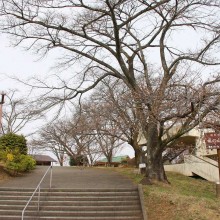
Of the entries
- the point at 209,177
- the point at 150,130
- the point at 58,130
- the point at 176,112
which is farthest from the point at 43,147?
the point at 176,112

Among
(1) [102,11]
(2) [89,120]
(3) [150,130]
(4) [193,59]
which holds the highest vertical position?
(1) [102,11]

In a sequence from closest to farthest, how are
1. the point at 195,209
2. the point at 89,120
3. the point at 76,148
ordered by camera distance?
the point at 195,209, the point at 89,120, the point at 76,148

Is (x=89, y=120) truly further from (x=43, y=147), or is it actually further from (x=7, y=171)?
(x=43, y=147)

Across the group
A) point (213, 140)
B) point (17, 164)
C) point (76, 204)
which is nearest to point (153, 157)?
point (213, 140)

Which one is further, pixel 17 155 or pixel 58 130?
pixel 58 130

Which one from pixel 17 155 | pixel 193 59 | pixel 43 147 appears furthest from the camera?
pixel 43 147

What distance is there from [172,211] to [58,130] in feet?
107

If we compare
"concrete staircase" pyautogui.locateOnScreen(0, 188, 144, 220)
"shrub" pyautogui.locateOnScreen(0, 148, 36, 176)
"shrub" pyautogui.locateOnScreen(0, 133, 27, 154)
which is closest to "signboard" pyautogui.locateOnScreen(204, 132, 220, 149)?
"concrete staircase" pyautogui.locateOnScreen(0, 188, 144, 220)

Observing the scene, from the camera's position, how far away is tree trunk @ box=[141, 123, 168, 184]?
1589cm

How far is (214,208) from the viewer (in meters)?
11.6

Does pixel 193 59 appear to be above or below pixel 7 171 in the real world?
above

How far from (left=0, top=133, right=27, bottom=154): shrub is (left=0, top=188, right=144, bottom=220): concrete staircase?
26.5 feet

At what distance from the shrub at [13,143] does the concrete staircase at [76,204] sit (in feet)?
26.5

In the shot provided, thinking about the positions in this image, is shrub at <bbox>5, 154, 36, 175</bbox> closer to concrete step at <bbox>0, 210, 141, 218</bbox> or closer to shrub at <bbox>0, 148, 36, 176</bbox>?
shrub at <bbox>0, 148, 36, 176</bbox>
